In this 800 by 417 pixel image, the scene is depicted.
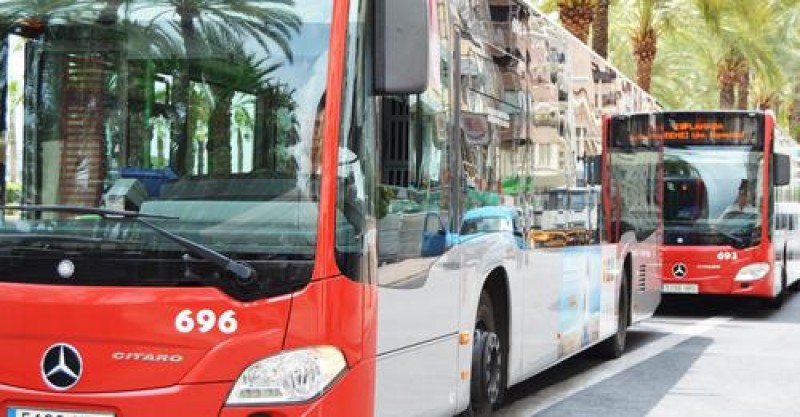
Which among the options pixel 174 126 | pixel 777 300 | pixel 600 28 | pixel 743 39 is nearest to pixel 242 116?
pixel 174 126

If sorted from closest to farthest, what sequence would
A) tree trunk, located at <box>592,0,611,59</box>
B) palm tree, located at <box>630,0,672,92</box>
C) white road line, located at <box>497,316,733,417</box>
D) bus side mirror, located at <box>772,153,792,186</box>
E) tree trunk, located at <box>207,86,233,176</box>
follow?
tree trunk, located at <box>207,86,233,176</box> < white road line, located at <box>497,316,733,417</box> < bus side mirror, located at <box>772,153,792,186</box> < tree trunk, located at <box>592,0,611,59</box> < palm tree, located at <box>630,0,672,92</box>

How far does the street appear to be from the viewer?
9.59 m

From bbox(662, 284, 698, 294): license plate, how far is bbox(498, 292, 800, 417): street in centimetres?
103

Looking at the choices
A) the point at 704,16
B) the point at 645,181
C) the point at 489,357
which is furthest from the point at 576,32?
the point at 489,357

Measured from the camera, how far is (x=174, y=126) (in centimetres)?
524

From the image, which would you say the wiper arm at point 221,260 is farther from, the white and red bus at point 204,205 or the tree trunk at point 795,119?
the tree trunk at point 795,119

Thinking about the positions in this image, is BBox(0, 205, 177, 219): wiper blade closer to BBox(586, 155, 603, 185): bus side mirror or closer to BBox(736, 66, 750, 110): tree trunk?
BBox(586, 155, 603, 185): bus side mirror

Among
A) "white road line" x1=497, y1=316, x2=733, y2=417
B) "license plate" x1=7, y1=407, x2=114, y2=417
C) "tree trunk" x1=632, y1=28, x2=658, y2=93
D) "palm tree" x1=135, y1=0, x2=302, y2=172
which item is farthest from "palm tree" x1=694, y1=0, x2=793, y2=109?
"license plate" x1=7, y1=407, x2=114, y2=417

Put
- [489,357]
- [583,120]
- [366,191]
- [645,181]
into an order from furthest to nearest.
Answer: [645,181] < [583,120] < [489,357] < [366,191]

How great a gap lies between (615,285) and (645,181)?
7.72ft

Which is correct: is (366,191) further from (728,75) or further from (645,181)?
(728,75)

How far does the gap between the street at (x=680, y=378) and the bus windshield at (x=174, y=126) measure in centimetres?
447

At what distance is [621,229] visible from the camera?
42.3 feet

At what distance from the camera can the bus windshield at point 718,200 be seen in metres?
18.4
